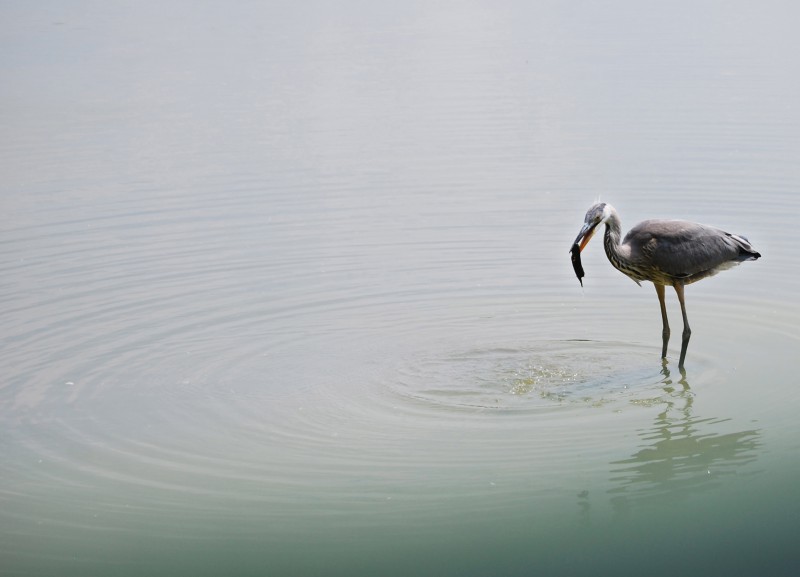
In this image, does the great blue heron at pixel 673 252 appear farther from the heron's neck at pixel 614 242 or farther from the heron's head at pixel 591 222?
the heron's head at pixel 591 222

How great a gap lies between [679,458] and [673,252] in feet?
7.47

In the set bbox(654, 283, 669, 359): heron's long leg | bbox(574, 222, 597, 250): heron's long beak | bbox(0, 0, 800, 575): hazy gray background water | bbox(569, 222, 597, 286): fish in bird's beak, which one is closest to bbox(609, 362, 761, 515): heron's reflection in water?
bbox(0, 0, 800, 575): hazy gray background water

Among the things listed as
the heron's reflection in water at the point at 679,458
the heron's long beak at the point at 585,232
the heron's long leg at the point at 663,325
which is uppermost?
the heron's long beak at the point at 585,232

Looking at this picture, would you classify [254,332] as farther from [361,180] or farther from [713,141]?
[713,141]

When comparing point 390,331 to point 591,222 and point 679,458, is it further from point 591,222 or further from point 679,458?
point 679,458

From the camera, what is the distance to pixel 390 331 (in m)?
10.6

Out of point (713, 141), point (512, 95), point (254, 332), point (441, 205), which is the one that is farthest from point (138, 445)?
point (512, 95)

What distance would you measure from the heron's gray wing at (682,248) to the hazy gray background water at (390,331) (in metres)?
0.68

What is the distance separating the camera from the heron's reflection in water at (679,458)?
294 inches

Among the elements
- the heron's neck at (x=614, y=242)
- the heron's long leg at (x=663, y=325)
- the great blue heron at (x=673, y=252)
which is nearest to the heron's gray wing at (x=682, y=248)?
the great blue heron at (x=673, y=252)

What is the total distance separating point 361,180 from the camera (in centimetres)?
1599

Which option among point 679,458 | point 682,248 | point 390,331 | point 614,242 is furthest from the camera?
point 390,331

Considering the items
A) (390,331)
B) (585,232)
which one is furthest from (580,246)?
(390,331)

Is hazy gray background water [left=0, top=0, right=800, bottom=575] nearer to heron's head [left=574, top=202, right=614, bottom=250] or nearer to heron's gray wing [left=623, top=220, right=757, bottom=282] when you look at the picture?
heron's gray wing [left=623, top=220, right=757, bottom=282]
